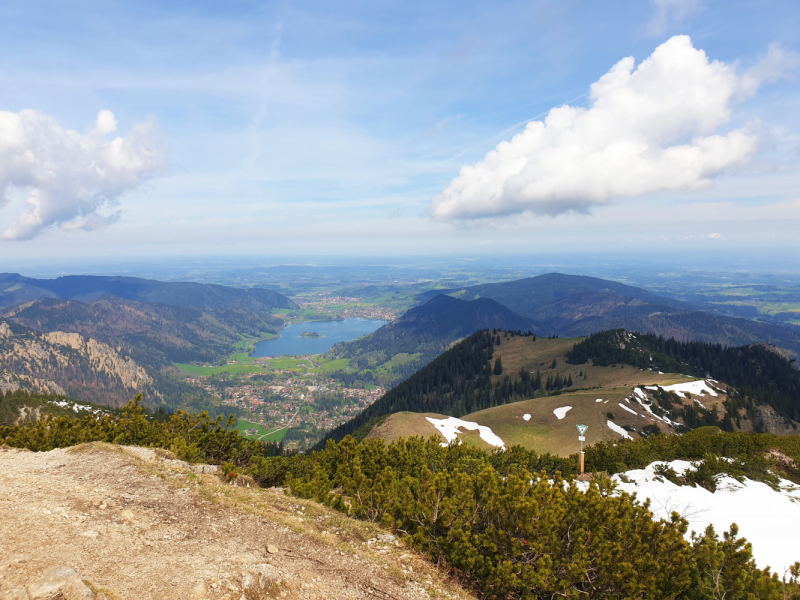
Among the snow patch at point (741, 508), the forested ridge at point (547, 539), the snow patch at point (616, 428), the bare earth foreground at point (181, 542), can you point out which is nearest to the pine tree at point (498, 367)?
the snow patch at point (616, 428)

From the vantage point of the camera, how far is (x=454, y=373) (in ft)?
598

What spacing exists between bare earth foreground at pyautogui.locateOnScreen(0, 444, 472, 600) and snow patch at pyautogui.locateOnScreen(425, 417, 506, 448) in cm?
5949

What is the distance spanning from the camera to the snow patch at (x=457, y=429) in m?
75.4

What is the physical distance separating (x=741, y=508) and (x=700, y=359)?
197762 millimetres

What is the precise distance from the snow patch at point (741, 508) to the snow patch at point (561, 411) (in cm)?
5535

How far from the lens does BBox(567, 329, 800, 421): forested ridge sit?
149m

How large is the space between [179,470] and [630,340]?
190640 millimetres

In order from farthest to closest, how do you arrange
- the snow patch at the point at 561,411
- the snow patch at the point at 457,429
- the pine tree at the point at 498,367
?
1. the pine tree at the point at 498,367
2. the snow patch at the point at 561,411
3. the snow patch at the point at 457,429

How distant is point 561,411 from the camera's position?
271 feet

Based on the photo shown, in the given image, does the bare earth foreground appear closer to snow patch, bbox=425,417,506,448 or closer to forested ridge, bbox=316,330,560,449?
snow patch, bbox=425,417,506,448

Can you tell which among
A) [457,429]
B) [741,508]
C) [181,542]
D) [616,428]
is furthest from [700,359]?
[181,542]

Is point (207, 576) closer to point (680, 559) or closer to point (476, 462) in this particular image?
point (680, 559)

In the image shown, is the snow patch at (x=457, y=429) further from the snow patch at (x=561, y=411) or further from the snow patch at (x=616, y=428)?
the snow patch at (x=616, y=428)

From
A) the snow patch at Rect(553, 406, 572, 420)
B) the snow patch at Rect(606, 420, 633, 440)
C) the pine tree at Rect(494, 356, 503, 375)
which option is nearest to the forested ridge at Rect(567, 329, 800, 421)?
the pine tree at Rect(494, 356, 503, 375)
